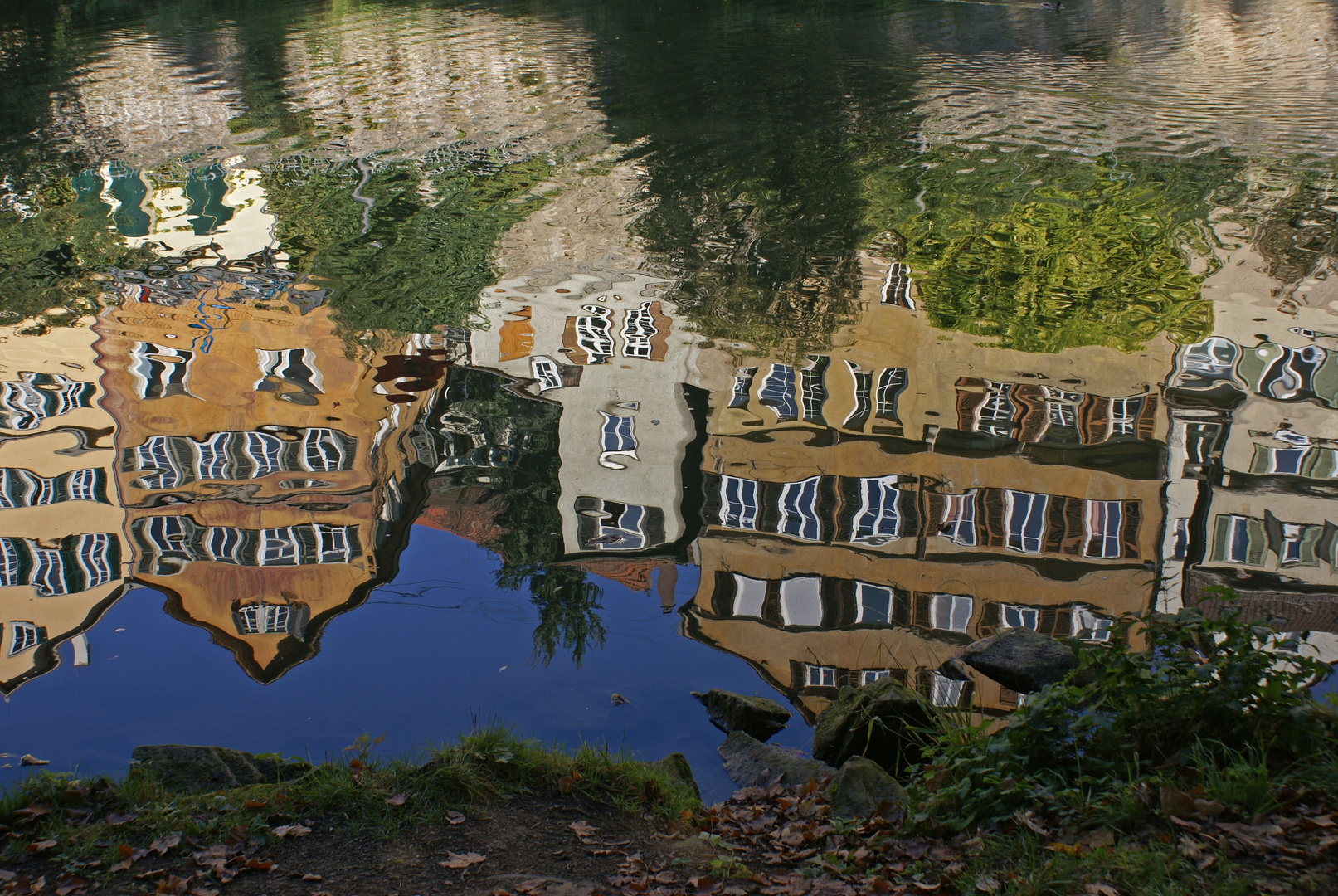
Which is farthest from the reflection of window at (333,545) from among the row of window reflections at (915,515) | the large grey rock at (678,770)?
the large grey rock at (678,770)

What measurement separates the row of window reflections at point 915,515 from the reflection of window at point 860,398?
30.8 inches

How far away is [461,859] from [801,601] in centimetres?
301

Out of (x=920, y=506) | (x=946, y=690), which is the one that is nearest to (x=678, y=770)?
(x=946, y=690)

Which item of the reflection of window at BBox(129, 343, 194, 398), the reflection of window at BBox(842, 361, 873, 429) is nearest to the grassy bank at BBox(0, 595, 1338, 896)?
the reflection of window at BBox(842, 361, 873, 429)

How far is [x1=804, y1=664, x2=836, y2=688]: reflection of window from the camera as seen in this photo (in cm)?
609

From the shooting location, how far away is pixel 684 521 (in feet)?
24.1

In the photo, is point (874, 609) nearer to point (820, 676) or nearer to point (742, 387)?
point (820, 676)

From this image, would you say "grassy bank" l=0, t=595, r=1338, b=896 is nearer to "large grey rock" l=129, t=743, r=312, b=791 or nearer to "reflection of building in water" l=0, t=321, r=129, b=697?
"large grey rock" l=129, t=743, r=312, b=791

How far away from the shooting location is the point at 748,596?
6.71m

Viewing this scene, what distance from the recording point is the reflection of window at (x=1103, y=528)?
686 centimetres

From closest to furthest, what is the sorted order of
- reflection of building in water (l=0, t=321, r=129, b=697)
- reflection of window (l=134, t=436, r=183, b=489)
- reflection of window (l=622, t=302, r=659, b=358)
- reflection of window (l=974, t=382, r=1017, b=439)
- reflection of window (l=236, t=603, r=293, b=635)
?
reflection of building in water (l=0, t=321, r=129, b=697), reflection of window (l=236, t=603, r=293, b=635), reflection of window (l=134, t=436, r=183, b=489), reflection of window (l=974, t=382, r=1017, b=439), reflection of window (l=622, t=302, r=659, b=358)

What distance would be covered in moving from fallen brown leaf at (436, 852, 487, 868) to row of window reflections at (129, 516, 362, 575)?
3.16m

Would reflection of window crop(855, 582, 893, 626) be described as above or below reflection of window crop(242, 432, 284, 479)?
below

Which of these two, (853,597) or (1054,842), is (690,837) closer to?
(1054,842)
